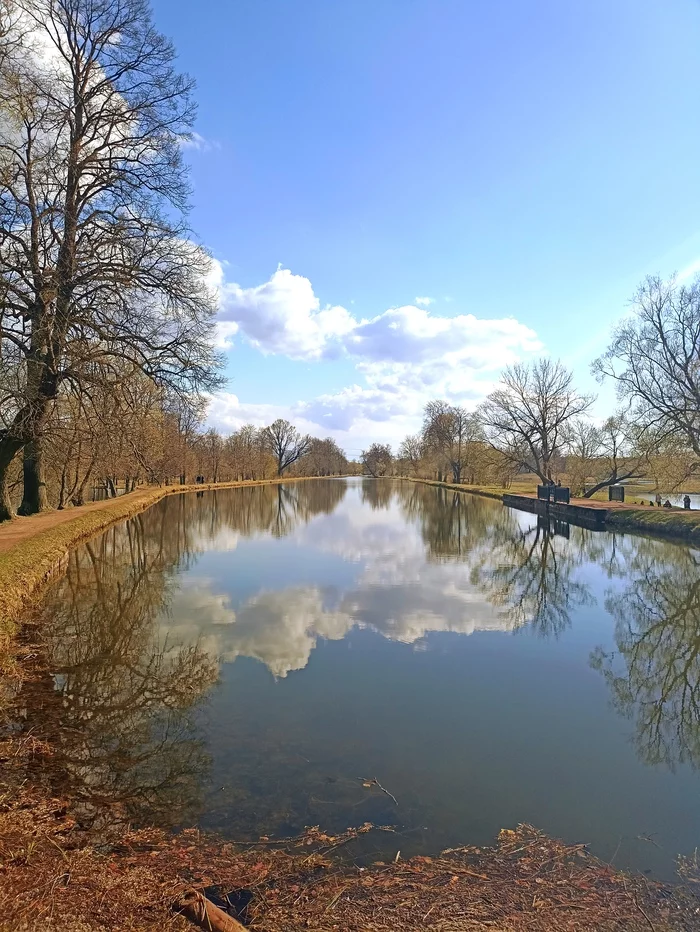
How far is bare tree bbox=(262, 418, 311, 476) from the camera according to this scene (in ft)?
305

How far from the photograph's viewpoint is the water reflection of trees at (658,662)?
5.43m

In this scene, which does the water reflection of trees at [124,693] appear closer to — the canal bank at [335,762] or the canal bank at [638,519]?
the canal bank at [335,762]

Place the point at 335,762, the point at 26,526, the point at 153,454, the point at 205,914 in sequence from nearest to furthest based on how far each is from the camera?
the point at 205,914 → the point at 335,762 → the point at 26,526 → the point at 153,454

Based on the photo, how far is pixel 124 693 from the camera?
19.8ft

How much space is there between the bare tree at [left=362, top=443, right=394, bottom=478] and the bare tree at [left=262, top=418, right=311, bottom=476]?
117 feet

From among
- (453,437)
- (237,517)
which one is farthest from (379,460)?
(237,517)

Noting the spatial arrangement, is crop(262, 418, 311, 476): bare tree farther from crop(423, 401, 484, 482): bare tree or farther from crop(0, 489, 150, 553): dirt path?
crop(0, 489, 150, 553): dirt path

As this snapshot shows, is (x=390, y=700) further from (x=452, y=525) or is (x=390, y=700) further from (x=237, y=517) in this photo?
(x=237, y=517)

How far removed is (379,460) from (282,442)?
4140 cm

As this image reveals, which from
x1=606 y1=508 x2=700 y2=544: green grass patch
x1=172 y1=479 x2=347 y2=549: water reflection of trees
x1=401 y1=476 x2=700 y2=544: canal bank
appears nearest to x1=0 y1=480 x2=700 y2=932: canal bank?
x1=172 y1=479 x2=347 y2=549: water reflection of trees

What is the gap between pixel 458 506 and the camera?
35.8 metres

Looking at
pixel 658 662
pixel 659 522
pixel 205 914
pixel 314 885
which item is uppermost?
pixel 659 522

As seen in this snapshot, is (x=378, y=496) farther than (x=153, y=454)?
Yes

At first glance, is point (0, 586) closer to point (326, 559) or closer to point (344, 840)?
point (344, 840)
